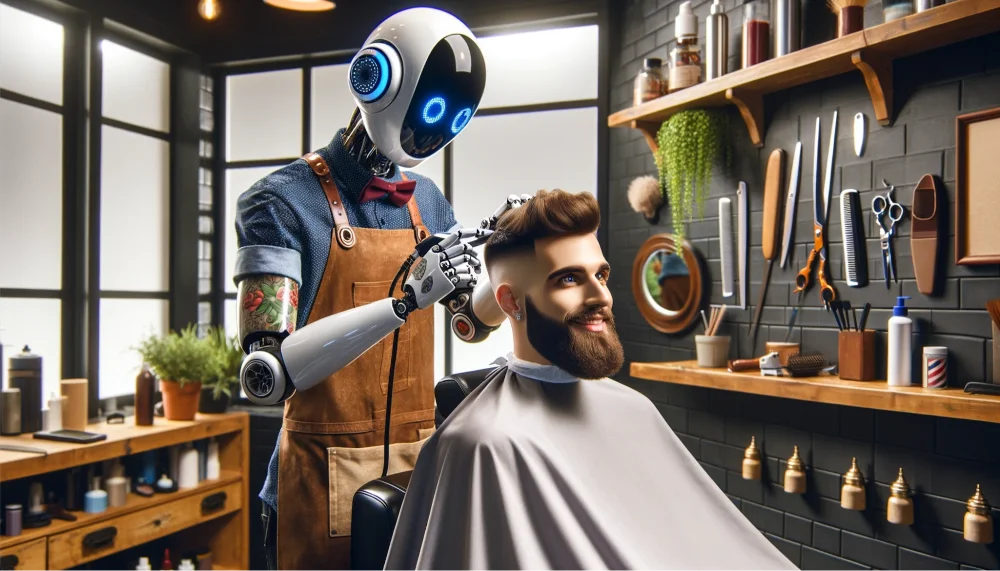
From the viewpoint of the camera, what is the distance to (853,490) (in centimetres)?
250

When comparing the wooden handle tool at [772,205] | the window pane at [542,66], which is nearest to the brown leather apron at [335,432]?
the wooden handle tool at [772,205]

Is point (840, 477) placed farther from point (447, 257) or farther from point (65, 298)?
point (65, 298)

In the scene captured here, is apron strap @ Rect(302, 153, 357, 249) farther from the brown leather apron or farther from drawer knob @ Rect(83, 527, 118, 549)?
drawer knob @ Rect(83, 527, 118, 549)

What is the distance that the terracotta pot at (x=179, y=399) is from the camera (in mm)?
3463

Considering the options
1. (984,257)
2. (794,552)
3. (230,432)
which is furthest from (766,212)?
(230,432)

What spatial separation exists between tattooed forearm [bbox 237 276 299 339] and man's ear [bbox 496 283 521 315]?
0.41 meters

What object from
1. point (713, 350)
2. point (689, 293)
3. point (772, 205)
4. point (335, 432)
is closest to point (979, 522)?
point (713, 350)

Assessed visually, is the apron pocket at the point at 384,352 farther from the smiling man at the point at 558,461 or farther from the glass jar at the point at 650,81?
the glass jar at the point at 650,81

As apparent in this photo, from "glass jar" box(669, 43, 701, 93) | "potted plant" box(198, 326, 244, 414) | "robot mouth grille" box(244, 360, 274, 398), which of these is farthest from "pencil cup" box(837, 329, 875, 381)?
"potted plant" box(198, 326, 244, 414)

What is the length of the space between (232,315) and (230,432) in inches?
33.6

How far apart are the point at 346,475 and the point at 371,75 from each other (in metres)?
0.82

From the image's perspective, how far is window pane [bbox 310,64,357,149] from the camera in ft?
13.6

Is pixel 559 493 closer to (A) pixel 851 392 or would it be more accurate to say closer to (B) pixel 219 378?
(A) pixel 851 392

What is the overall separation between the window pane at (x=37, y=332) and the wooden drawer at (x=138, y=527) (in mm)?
707
